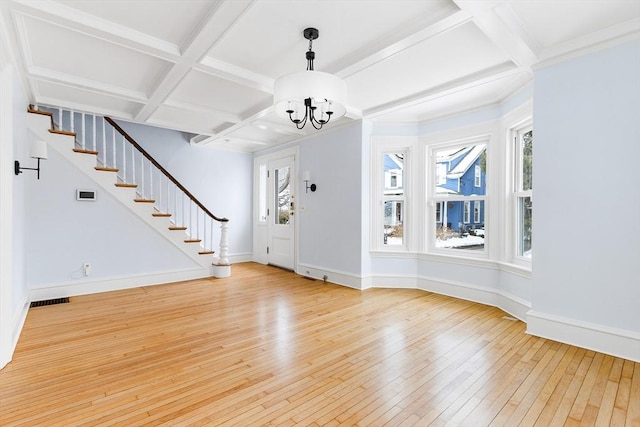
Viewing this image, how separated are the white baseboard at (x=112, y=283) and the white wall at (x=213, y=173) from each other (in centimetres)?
144

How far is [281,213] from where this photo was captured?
20.6 feet

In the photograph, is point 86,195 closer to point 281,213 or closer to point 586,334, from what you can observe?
point 281,213

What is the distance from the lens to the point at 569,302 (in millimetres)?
2715

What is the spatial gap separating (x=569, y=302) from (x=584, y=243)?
21.0 inches

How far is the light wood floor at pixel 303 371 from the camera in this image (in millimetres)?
1773

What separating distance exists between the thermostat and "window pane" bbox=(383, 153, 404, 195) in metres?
4.14

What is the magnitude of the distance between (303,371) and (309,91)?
2.05 metres

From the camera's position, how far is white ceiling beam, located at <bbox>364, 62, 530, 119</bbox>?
300 cm

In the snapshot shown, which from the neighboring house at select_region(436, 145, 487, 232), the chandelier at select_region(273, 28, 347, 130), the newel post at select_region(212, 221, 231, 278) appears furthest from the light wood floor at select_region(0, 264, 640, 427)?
the chandelier at select_region(273, 28, 347, 130)

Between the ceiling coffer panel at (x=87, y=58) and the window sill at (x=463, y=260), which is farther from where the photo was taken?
the window sill at (x=463, y=260)

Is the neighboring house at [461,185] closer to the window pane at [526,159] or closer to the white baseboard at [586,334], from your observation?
the window pane at [526,159]

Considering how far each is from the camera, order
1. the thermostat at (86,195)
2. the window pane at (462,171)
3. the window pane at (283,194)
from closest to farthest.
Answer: the window pane at (462,171), the thermostat at (86,195), the window pane at (283,194)

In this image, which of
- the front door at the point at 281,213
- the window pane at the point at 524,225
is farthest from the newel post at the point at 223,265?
the window pane at the point at 524,225

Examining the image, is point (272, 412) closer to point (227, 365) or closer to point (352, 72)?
point (227, 365)
